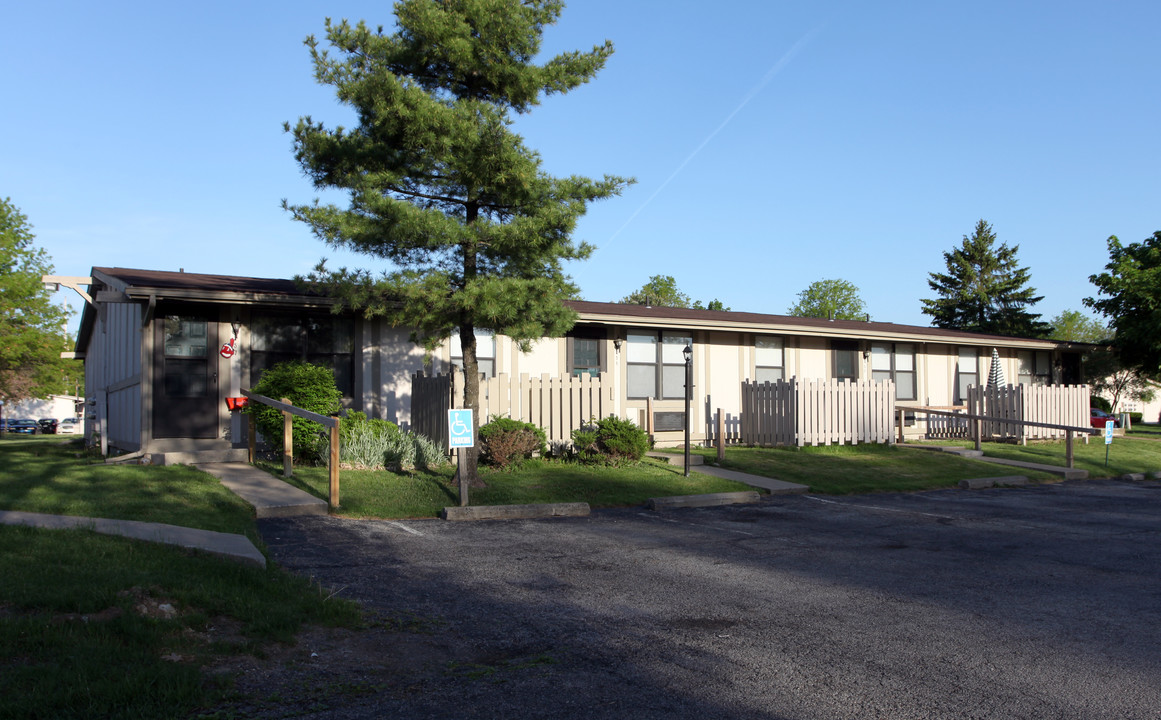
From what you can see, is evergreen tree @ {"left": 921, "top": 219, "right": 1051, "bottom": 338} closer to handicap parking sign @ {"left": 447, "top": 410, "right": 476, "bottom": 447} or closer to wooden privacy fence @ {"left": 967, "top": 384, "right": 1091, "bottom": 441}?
wooden privacy fence @ {"left": 967, "top": 384, "right": 1091, "bottom": 441}

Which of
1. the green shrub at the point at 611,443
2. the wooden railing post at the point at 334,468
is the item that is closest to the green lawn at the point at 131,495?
the wooden railing post at the point at 334,468

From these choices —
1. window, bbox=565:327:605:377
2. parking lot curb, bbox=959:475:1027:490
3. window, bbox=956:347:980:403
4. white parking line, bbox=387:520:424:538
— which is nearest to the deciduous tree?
window, bbox=956:347:980:403

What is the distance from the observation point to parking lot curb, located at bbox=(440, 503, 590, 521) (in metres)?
11.2

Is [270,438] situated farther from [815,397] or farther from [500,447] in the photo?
[815,397]

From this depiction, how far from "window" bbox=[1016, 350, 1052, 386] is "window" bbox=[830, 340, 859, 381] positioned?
7475mm

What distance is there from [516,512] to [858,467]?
8.62 meters

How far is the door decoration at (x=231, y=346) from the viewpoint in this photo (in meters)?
15.9

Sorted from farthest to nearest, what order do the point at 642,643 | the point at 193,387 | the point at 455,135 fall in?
the point at 193,387 → the point at 455,135 → the point at 642,643

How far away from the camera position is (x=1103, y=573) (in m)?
8.28

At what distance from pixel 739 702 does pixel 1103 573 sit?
18.3 feet

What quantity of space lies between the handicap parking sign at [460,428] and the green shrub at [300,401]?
12.1 feet

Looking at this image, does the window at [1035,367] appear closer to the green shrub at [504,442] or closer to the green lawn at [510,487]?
the green lawn at [510,487]

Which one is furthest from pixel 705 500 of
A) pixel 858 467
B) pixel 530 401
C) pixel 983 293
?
pixel 983 293

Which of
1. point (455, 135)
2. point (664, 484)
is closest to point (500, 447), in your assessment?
point (664, 484)
